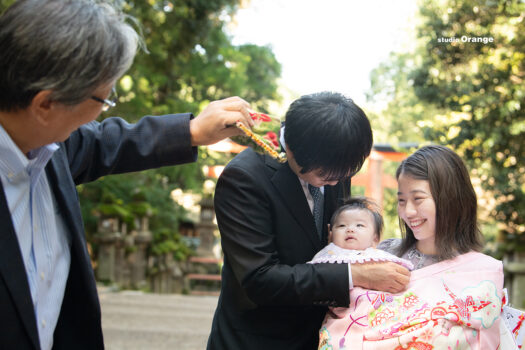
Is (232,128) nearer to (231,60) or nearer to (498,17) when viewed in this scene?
(498,17)

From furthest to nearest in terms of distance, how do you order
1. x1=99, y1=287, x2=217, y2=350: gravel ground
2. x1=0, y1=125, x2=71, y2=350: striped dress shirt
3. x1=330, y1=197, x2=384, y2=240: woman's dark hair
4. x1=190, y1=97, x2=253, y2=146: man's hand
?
x1=99, y1=287, x2=217, y2=350: gravel ground < x1=330, y1=197, x2=384, y2=240: woman's dark hair < x1=190, y1=97, x2=253, y2=146: man's hand < x1=0, y1=125, x2=71, y2=350: striped dress shirt

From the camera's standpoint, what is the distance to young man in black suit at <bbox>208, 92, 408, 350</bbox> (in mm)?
1678

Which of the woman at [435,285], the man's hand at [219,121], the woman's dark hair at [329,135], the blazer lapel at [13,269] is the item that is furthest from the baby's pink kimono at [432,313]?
the blazer lapel at [13,269]

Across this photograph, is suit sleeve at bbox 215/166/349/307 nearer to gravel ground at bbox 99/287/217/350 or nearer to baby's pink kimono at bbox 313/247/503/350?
baby's pink kimono at bbox 313/247/503/350

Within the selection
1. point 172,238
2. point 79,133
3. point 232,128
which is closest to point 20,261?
point 79,133

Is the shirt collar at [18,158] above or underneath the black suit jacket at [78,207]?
above

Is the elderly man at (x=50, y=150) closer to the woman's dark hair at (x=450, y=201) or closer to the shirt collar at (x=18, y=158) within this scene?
the shirt collar at (x=18, y=158)

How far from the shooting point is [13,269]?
1.21 m

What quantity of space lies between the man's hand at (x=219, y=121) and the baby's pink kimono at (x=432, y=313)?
693 mm

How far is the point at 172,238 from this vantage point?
11141mm

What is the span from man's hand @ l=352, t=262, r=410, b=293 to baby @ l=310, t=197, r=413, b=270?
0.06 meters

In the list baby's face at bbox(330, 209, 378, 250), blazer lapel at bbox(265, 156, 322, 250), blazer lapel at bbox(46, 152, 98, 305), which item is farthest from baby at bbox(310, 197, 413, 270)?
blazer lapel at bbox(46, 152, 98, 305)

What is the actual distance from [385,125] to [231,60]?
7931 mm

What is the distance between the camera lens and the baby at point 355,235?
1.81m
